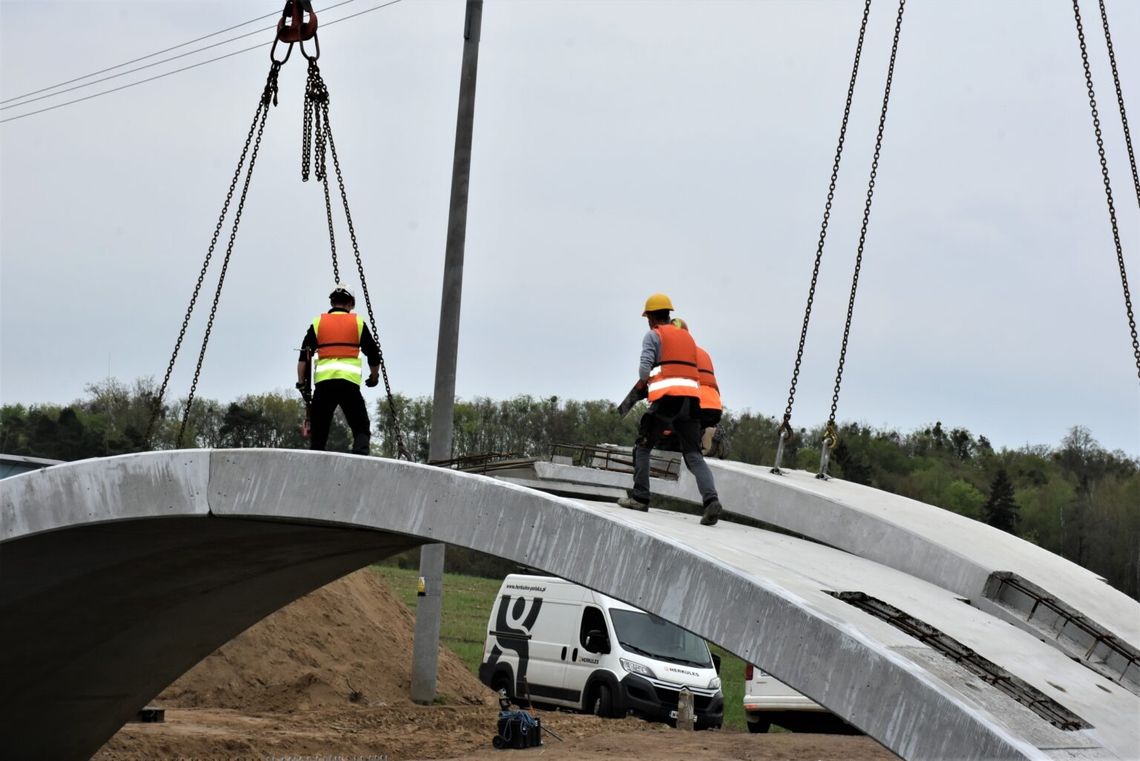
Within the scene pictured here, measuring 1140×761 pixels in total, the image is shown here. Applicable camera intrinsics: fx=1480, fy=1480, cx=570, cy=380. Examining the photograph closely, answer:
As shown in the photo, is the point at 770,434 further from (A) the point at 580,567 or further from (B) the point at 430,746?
(A) the point at 580,567

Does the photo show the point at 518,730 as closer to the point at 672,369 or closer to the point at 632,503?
the point at 632,503

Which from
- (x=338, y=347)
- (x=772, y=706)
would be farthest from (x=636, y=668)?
(x=338, y=347)

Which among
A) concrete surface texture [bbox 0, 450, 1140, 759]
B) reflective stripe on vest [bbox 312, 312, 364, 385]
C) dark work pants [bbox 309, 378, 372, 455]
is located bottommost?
concrete surface texture [bbox 0, 450, 1140, 759]

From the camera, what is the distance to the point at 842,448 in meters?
52.2

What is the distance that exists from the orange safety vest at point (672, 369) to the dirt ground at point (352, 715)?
8.29m

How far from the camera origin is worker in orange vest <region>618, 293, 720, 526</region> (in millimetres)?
9797

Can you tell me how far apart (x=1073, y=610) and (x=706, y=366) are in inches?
126

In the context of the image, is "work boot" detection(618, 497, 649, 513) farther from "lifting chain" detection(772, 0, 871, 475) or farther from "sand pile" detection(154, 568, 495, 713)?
"sand pile" detection(154, 568, 495, 713)

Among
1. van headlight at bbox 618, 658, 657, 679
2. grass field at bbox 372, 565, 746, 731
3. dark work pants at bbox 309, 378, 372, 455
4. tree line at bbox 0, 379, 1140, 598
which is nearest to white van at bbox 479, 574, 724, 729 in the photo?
van headlight at bbox 618, 658, 657, 679

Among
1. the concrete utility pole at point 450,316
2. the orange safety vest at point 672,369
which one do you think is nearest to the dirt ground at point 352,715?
the concrete utility pole at point 450,316

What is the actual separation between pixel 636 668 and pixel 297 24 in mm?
10626

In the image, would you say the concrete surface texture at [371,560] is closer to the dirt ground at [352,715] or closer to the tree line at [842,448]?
the dirt ground at [352,715]

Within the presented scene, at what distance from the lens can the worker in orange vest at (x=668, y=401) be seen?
9797 millimetres

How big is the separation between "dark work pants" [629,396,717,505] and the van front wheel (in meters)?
11.1
